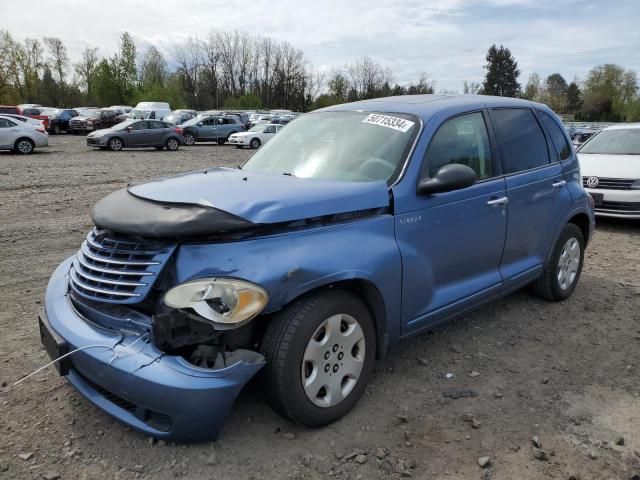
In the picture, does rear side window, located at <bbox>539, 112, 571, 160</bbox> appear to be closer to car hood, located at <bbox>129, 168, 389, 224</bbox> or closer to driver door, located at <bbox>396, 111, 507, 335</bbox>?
driver door, located at <bbox>396, 111, 507, 335</bbox>

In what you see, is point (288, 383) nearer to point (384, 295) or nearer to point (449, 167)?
point (384, 295)

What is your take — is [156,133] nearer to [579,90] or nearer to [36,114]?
[36,114]

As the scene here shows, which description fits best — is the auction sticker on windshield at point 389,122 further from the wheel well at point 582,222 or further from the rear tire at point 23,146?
the rear tire at point 23,146

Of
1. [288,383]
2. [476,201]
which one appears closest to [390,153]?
[476,201]

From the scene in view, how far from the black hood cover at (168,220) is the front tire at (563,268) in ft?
10.8

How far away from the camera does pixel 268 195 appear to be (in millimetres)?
2814

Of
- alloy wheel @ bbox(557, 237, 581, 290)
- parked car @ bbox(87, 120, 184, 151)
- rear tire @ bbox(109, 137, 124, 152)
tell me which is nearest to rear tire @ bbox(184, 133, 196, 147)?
parked car @ bbox(87, 120, 184, 151)

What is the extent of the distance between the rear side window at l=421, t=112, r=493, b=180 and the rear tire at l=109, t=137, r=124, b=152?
22081mm

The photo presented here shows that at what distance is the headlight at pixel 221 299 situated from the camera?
2.43 meters

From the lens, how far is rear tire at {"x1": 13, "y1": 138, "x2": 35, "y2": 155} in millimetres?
19750

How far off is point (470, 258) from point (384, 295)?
98cm

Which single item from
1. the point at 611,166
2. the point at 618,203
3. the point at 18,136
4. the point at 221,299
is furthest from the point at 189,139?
the point at 221,299

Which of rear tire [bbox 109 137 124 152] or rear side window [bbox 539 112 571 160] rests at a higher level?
rear side window [bbox 539 112 571 160]

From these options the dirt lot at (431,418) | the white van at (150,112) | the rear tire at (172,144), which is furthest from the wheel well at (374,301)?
the white van at (150,112)
